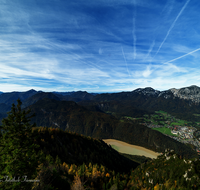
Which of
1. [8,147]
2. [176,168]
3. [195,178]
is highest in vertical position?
[8,147]

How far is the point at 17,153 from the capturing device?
2211 centimetres

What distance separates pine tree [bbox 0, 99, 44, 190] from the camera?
1985 centimetres

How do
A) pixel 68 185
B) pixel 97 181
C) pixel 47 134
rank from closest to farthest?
pixel 68 185 → pixel 97 181 → pixel 47 134

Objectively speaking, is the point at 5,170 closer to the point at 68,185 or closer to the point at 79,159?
the point at 68,185

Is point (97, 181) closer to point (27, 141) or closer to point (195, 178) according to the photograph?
point (27, 141)

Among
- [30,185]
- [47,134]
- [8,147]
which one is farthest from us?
[47,134]

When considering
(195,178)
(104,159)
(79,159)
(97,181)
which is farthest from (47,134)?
(195,178)

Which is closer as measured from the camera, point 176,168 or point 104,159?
point 176,168

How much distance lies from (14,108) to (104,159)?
160452mm

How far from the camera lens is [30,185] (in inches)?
792

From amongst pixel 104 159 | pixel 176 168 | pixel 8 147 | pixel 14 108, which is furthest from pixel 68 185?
pixel 176 168

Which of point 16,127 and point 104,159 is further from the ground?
point 16,127

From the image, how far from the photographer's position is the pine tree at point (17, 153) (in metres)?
19.9

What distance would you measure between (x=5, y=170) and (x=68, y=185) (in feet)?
59.1
